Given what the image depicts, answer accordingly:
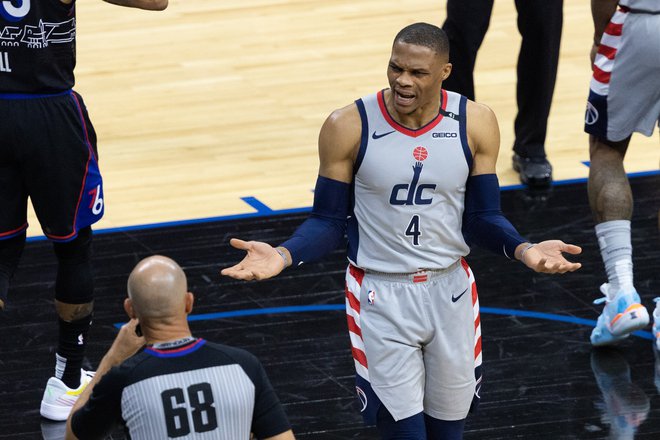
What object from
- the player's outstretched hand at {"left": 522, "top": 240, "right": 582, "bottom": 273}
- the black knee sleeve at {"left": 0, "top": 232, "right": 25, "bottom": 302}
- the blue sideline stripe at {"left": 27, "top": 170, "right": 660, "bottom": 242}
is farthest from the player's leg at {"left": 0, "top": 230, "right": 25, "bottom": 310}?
the blue sideline stripe at {"left": 27, "top": 170, "right": 660, "bottom": 242}

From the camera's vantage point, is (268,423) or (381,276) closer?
(268,423)

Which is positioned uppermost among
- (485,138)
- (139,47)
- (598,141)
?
(485,138)

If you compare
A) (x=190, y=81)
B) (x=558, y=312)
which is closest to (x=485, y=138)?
(x=558, y=312)

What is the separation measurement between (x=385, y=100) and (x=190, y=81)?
233 inches

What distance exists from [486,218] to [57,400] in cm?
201

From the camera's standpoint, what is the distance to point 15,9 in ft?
15.9

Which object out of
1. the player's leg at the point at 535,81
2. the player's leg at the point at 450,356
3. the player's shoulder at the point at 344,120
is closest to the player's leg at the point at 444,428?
the player's leg at the point at 450,356

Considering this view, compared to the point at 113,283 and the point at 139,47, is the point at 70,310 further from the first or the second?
the point at 139,47

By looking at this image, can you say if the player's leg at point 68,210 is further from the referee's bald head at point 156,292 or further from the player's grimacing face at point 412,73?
the referee's bald head at point 156,292

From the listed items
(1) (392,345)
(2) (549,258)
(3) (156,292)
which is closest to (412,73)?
(2) (549,258)

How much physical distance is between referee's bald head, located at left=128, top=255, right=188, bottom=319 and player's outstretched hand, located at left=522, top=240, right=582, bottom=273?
1.14m

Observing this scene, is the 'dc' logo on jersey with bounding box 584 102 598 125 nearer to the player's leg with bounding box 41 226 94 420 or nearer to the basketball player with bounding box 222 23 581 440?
the basketball player with bounding box 222 23 581 440

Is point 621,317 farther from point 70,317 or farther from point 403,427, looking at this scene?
point 70,317

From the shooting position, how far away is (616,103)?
19.2 ft
